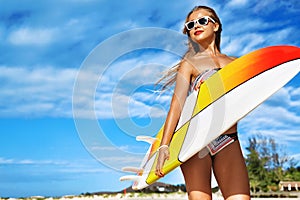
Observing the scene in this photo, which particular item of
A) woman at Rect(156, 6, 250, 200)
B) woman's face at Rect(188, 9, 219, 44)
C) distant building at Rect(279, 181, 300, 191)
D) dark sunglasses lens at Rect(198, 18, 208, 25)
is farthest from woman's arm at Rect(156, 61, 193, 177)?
distant building at Rect(279, 181, 300, 191)

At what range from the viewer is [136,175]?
3369 millimetres

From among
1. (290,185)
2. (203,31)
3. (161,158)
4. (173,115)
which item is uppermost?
(290,185)

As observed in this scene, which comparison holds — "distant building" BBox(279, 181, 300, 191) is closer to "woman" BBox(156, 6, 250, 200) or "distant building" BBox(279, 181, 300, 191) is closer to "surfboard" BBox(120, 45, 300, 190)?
"surfboard" BBox(120, 45, 300, 190)

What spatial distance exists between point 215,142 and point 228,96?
0.36m

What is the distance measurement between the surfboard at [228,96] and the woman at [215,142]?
0.08 metres

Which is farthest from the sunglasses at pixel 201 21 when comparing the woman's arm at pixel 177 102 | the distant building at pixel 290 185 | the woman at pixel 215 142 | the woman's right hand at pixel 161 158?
the distant building at pixel 290 185

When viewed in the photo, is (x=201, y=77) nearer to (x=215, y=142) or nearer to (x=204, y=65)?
(x=204, y=65)

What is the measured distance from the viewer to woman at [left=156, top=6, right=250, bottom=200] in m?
2.96

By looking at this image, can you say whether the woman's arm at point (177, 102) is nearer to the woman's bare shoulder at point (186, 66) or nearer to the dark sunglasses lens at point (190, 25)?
the woman's bare shoulder at point (186, 66)

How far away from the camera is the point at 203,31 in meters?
3.21

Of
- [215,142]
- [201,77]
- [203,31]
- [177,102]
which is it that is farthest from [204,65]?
[215,142]

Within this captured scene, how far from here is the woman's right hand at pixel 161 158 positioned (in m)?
2.98

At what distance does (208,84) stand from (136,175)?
0.94 m

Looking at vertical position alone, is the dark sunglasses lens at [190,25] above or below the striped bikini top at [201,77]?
above
